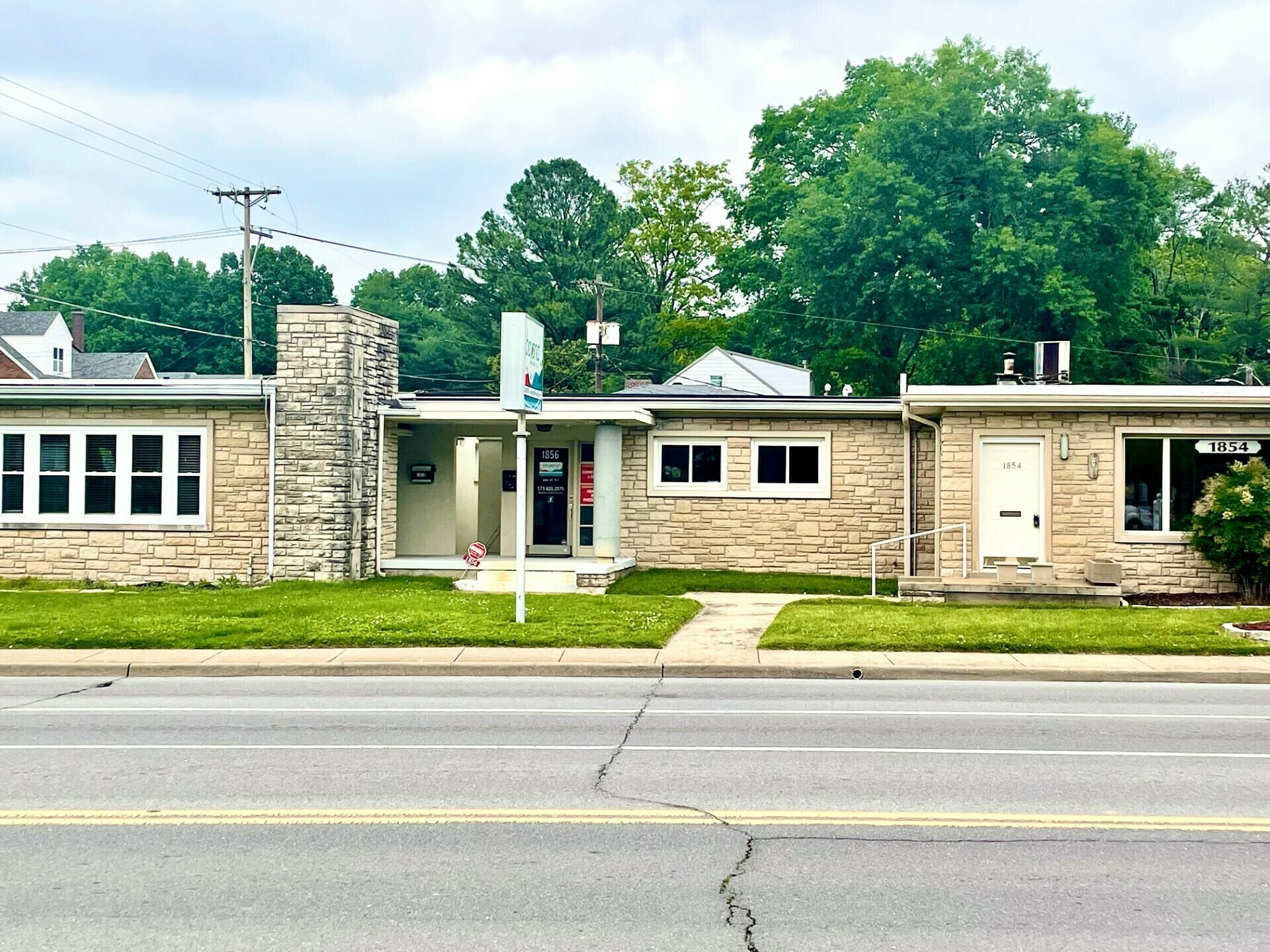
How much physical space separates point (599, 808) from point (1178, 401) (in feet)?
50.0

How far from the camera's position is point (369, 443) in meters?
22.4

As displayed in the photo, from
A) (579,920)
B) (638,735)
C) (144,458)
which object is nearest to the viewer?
(579,920)

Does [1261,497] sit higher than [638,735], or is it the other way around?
[1261,497]

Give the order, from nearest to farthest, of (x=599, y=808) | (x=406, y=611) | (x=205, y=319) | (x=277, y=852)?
1. (x=277, y=852)
2. (x=599, y=808)
3. (x=406, y=611)
4. (x=205, y=319)

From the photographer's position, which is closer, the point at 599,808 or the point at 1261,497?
the point at 599,808

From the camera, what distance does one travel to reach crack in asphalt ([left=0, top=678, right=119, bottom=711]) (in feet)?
38.1

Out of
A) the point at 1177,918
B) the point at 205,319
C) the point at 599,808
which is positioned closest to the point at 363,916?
the point at 599,808

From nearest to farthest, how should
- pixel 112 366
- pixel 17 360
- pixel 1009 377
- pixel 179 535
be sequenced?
pixel 1009 377 → pixel 179 535 → pixel 17 360 → pixel 112 366

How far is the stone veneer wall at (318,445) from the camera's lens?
2138 centimetres

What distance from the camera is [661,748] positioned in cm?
945

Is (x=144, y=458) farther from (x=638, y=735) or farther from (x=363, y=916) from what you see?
(x=363, y=916)

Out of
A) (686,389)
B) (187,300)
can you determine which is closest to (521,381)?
(686,389)

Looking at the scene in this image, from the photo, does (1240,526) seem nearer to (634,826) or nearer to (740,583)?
(740,583)

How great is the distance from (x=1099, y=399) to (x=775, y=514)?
608cm
